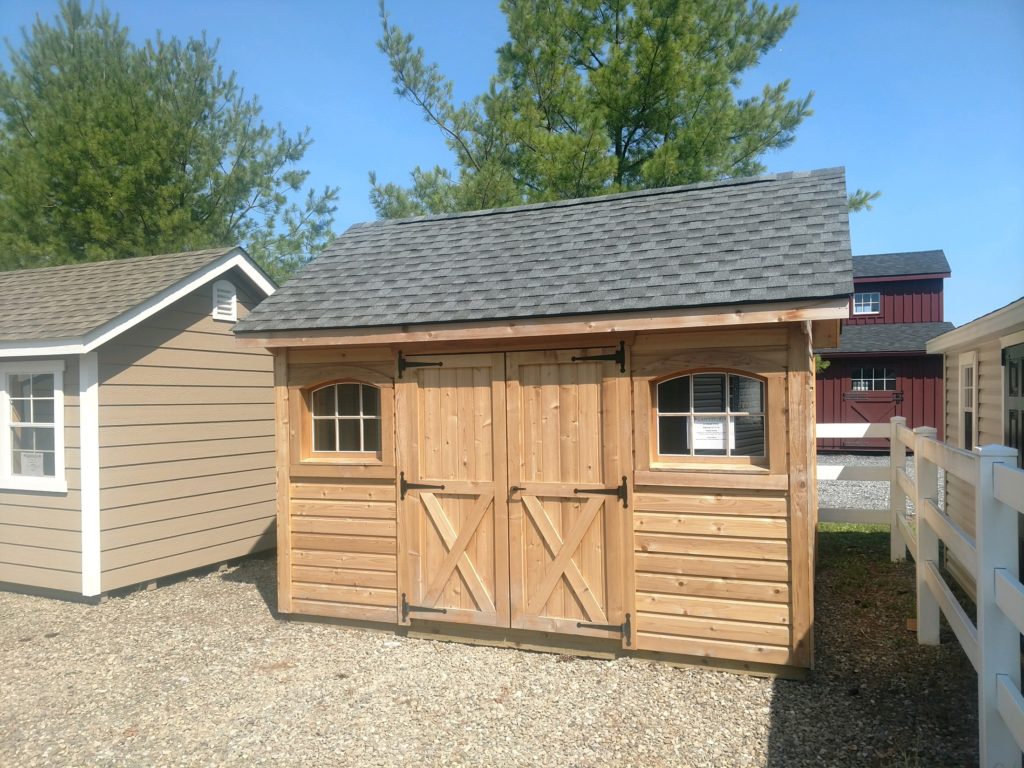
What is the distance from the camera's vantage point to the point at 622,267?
614 cm

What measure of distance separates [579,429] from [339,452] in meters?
2.28

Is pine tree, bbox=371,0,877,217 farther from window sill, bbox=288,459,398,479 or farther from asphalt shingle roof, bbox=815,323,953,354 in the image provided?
window sill, bbox=288,459,398,479

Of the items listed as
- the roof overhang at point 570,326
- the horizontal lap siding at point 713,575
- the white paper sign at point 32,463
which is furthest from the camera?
the white paper sign at point 32,463

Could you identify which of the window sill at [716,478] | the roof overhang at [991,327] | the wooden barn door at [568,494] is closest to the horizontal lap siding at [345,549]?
the wooden barn door at [568,494]

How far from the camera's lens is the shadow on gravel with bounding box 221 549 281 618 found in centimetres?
762

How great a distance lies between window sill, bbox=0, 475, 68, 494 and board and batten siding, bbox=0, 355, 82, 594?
5 cm

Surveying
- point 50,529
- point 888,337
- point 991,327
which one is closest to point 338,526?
point 50,529

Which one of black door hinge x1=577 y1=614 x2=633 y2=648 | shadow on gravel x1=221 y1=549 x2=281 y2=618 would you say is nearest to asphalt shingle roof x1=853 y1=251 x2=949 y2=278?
shadow on gravel x1=221 y1=549 x2=281 y2=618

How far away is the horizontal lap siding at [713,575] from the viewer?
527 cm

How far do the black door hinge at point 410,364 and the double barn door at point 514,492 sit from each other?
0.04 ft

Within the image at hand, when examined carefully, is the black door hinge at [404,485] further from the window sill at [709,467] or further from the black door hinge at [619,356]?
the window sill at [709,467]

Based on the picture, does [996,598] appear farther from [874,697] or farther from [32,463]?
[32,463]

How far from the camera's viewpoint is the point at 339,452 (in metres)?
6.79

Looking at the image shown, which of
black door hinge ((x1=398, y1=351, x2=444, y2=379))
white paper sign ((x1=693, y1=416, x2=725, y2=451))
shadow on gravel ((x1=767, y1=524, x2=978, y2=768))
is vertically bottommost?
shadow on gravel ((x1=767, y1=524, x2=978, y2=768))
